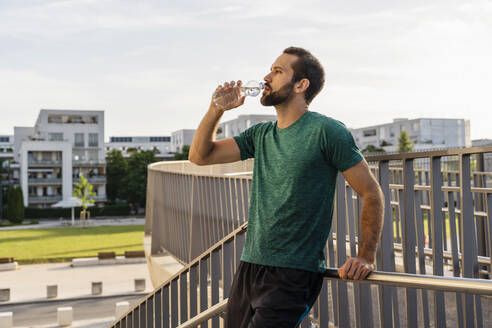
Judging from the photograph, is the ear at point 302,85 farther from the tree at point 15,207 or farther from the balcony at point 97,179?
the balcony at point 97,179

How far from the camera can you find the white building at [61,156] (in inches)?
2581

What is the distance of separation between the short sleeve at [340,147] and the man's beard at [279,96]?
0.38 m

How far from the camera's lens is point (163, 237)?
1650 cm

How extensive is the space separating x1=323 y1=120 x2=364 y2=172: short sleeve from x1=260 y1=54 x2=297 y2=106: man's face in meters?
0.39

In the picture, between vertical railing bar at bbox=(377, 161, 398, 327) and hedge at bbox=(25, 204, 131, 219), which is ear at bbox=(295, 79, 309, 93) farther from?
hedge at bbox=(25, 204, 131, 219)

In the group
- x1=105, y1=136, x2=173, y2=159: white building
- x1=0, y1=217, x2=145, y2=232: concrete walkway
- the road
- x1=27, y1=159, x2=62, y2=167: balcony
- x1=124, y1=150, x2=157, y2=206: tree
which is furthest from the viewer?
x1=105, y1=136, x2=173, y2=159: white building

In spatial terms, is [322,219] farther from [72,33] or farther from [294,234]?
[72,33]

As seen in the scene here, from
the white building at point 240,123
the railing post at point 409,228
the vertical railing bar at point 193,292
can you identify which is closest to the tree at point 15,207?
the white building at point 240,123

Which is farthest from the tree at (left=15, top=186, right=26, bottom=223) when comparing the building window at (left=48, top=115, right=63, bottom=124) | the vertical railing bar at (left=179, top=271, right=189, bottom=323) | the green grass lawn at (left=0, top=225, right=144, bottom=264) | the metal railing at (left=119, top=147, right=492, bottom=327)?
the vertical railing bar at (left=179, top=271, right=189, bottom=323)

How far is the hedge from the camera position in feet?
195

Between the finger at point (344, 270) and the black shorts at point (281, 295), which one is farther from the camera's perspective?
the black shorts at point (281, 295)

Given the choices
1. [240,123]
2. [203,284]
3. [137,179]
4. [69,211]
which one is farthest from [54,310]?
[240,123]

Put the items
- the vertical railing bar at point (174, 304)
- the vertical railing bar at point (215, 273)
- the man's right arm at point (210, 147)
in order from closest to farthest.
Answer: the man's right arm at point (210, 147) → the vertical railing bar at point (215, 273) → the vertical railing bar at point (174, 304)

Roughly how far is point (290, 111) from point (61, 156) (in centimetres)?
6924
